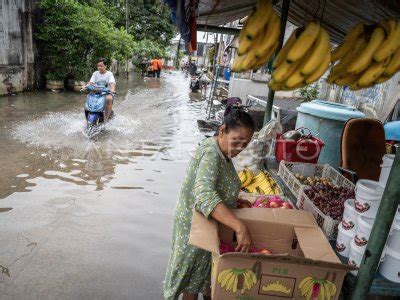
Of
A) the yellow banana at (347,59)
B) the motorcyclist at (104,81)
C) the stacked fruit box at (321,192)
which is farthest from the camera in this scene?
the motorcyclist at (104,81)

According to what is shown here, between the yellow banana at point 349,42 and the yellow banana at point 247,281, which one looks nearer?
the yellow banana at point 247,281

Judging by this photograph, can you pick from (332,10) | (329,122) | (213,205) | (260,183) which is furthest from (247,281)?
(329,122)

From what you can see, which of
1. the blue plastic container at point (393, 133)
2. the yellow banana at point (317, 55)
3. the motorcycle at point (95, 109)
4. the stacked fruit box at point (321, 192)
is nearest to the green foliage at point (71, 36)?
the motorcycle at point (95, 109)

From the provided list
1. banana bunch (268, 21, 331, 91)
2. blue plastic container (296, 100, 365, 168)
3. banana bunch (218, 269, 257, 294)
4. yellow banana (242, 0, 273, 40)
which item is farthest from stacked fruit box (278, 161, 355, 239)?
blue plastic container (296, 100, 365, 168)

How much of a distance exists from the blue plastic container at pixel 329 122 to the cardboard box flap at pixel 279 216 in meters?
3.61

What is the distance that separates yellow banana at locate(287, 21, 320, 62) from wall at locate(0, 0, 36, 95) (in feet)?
37.5

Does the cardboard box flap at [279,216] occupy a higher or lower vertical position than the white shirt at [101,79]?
lower

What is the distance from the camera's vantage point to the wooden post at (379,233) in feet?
5.35

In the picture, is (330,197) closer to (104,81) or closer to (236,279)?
(236,279)

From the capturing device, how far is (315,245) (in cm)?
183

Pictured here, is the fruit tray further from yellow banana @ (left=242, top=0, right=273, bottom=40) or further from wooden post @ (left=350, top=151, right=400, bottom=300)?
yellow banana @ (left=242, top=0, right=273, bottom=40)

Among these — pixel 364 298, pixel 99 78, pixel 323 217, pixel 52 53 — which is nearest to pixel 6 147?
pixel 99 78

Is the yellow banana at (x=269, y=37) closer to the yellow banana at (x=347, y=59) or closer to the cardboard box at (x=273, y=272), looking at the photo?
the yellow banana at (x=347, y=59)

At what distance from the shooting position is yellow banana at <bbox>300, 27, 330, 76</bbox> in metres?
1.65
